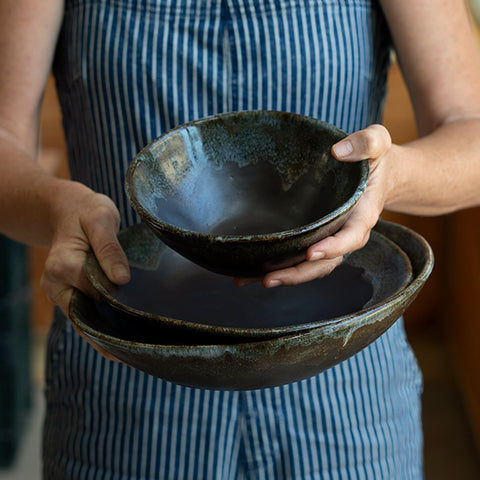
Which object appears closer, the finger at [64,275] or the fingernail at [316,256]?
the fingernail at [316,256]

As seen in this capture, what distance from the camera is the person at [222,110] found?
91cm

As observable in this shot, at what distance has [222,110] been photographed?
93 centimetres

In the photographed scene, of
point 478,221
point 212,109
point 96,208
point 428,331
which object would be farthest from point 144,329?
point 428,331

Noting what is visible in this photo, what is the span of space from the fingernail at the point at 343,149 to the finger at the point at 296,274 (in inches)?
4.1

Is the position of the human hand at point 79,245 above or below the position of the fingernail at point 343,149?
below

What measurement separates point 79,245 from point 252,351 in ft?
0.93

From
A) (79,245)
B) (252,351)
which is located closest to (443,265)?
(79,245)

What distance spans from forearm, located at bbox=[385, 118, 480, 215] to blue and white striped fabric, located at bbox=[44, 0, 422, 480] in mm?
138

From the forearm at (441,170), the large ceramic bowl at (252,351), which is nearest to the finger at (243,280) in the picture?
the large ceramic bowl at (252,351)

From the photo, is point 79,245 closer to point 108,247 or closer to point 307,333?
point 108,247

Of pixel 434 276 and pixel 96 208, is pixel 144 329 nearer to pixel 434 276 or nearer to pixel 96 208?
pixel 96 208

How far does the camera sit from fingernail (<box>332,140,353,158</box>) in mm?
669

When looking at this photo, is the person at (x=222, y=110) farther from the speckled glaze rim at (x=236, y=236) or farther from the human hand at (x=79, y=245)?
the speckled glaze rim at (x=236, y=236)

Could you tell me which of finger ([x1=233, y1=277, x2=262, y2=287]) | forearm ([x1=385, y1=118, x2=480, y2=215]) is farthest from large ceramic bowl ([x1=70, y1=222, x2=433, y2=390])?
forearm ([x1=385, y1=118, x2=480, y2=215])
